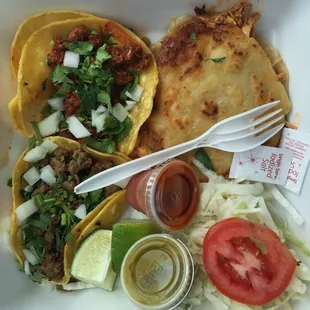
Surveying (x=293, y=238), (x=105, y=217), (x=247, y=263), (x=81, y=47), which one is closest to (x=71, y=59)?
(x=81, y=47)

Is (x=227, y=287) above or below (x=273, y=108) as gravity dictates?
below

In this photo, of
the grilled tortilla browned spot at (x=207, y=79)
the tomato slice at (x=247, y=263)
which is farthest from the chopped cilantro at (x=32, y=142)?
the tomato slice at (x=247, y=263)

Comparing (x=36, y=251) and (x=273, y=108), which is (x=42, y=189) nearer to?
(x=36, y=251)

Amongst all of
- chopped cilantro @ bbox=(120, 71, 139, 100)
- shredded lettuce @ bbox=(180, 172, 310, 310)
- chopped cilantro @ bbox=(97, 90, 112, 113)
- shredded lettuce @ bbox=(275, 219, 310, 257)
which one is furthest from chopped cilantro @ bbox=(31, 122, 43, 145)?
shredded lettuce @ bbox=(275, 219, 310, 257)

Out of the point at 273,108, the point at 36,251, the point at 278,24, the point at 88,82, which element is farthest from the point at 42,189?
the point at 278,24

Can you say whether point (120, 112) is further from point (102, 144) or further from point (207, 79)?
point (207, 79)
